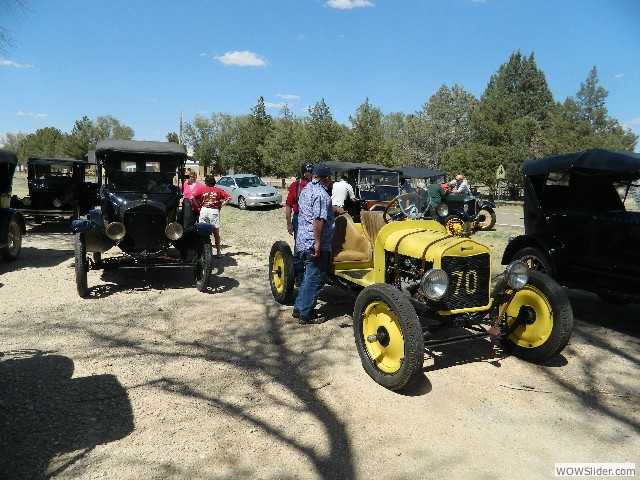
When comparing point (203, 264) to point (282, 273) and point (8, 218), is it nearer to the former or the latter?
point (282, 273)

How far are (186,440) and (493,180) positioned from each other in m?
25.6

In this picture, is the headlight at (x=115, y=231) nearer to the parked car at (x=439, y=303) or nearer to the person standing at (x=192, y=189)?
the person standing at (x=192, y=189)

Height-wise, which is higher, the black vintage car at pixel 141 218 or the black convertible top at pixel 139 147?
the black convertible top at pixel 139 147

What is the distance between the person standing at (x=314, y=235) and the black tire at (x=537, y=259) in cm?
282

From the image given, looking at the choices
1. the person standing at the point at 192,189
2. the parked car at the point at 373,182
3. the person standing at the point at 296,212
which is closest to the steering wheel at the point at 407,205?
the person standing at the point at 296,212

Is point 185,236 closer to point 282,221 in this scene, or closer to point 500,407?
point 500,407

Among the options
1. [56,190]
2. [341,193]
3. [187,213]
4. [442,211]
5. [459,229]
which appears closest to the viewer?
[459,229]

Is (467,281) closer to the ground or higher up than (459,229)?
→ closer to the ground

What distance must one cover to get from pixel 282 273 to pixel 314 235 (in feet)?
4.39

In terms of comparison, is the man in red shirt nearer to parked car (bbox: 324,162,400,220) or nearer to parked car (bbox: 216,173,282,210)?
parked car (bbox: 324,162,400,220)

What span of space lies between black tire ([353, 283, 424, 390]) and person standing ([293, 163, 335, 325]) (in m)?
1.03

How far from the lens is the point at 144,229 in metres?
6.58

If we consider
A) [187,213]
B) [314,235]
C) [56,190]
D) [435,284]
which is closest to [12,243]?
[187,213]

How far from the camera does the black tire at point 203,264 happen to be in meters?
6.36
